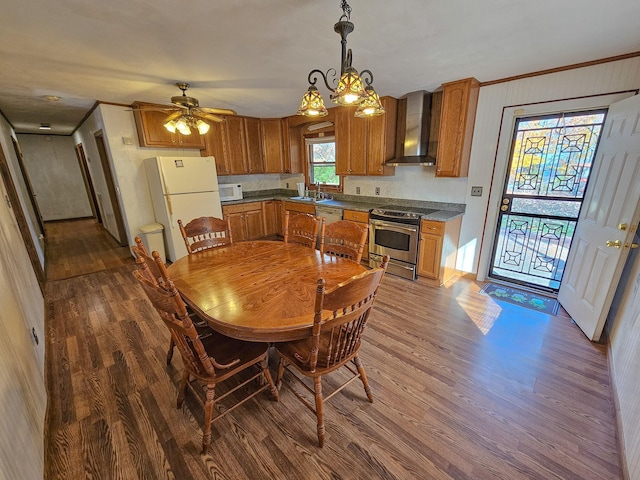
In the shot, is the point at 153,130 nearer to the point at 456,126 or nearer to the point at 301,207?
the point at 301,207

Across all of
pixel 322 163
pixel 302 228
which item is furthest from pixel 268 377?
pixel 322 163

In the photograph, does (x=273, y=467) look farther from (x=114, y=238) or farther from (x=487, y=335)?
(x=114, y=238)

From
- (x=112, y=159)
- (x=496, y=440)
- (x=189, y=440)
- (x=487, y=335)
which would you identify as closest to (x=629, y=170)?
(x=487, y=335)

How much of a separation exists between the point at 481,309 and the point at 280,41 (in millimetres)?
2977

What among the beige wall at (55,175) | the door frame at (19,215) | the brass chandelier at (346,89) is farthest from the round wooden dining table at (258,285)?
the beige wall at (55,175)

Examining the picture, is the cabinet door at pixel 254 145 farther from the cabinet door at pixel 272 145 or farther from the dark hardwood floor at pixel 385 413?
the dark hardwood floor at pixel 385 413

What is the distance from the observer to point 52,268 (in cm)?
394

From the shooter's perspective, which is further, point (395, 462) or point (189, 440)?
point (189, 440)

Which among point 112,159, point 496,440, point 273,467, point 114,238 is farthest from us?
point 114,238

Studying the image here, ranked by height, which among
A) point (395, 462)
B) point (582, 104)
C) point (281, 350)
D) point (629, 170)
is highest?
point (582, 104)

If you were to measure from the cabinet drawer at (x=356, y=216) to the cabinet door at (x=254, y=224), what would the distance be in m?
1.85

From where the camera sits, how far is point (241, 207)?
15.6 ft

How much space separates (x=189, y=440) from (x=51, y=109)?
5.11m

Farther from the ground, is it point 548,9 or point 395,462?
point 548,9
